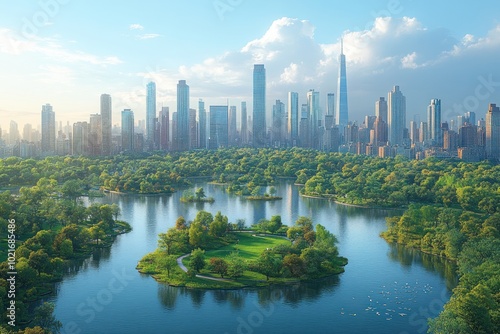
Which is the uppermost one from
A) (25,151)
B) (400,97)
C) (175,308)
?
(400,97)

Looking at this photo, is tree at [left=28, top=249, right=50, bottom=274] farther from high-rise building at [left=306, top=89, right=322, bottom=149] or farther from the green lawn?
high-rise building at [left=306, top=89, right=322, bottom=149]

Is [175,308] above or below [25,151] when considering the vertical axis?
below

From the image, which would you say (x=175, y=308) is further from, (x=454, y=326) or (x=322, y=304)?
(x=454, y=326)

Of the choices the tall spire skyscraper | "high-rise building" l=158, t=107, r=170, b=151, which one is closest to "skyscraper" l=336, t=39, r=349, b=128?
the tall spire skyscraper

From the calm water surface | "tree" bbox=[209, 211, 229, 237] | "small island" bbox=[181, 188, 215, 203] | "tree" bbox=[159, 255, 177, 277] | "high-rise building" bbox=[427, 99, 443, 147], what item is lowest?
the calm water surface

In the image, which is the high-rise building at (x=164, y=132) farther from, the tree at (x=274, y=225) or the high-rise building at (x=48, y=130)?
the tree at (x=274, y=225)

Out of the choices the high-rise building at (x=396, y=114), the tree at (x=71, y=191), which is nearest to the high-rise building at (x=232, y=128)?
the high-rise building at (x=396, y=114)

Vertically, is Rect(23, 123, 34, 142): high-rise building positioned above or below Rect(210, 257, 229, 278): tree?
above

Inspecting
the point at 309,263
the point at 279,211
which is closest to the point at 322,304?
the point at 309,263
